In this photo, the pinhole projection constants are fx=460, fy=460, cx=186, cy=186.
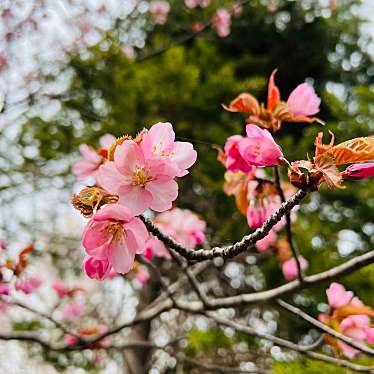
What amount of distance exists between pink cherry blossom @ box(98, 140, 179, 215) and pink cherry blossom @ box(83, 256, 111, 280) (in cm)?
15

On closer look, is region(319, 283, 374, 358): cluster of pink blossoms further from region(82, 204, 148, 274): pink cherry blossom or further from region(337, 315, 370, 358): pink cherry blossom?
region(82, 204, 148, 274): pink cherry blossom

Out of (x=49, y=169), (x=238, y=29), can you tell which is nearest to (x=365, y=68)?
(x=238, y=29)

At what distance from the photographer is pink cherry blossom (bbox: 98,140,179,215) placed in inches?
29.7

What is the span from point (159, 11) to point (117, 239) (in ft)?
14.5

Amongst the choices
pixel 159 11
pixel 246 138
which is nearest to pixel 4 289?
pixel 246 138

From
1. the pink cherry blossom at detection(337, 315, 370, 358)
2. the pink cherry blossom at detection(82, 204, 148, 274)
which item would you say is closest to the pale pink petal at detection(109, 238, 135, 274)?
the pink cherry blossom at detection(82, 204, 148, 274)

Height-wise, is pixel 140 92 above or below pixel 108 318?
above

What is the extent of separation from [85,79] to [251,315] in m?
2.43

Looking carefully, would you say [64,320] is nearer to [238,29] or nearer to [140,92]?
[140,92]

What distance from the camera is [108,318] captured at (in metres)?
4.25

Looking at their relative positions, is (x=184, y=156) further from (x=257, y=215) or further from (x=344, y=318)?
(x=344, y=318)

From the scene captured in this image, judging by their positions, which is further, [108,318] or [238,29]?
[238,29]

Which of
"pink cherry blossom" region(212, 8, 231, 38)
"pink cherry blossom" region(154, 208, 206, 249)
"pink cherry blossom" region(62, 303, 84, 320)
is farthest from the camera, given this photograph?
"pink cherry blossom" region(212, 8, 231, 38)

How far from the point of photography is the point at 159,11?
4793mm
